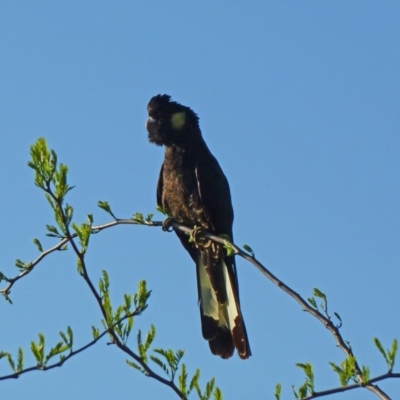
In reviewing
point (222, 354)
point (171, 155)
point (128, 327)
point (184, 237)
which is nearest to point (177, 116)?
point (171, 155)

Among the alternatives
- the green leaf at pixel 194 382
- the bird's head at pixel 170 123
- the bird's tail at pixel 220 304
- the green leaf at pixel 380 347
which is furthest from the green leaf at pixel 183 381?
the bird's head at pixel 170 123

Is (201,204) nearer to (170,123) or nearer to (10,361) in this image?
(170,123)

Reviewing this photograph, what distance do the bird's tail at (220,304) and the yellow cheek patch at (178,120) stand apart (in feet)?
3.84

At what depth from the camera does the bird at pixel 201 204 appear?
5.62 meters

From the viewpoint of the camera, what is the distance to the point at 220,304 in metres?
5.83

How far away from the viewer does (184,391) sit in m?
3.07

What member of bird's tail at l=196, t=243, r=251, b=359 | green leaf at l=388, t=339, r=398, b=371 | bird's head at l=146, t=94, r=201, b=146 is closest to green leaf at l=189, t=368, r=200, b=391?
green leaf at l=388, t=339, r=398, b=371

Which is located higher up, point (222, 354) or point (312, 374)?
point (222, 354)

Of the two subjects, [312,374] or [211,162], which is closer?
[312,374]

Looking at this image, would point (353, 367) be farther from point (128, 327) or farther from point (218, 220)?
point (218, 220)

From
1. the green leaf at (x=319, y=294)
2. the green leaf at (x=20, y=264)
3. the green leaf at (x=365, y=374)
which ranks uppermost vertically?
the green leaf at (x=20, y=264)

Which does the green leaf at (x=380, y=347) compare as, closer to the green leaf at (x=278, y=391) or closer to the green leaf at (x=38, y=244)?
the green leaf at (x=278, y=391)

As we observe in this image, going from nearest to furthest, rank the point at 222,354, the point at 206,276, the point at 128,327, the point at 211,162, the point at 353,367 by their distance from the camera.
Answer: the point at 353,367, the point at 128,327, the point at 222,354, the point at 206,276, the point at 211,162

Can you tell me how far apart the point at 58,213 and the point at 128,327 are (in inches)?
20.8
